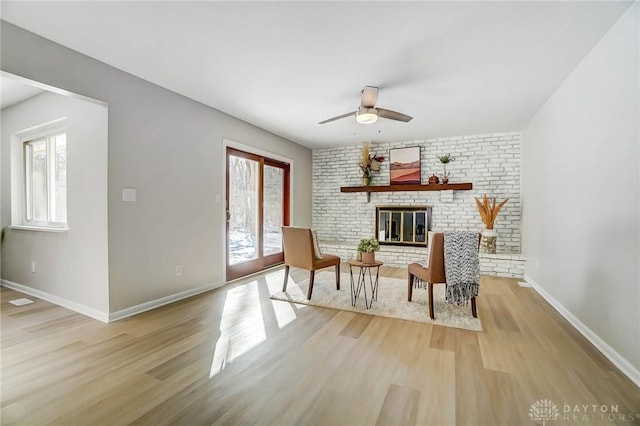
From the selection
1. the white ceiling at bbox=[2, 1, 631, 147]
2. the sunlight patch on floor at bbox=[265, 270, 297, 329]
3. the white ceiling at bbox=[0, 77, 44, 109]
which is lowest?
the sunlight patch on floor at bbox=[265, 270, 297, 329]

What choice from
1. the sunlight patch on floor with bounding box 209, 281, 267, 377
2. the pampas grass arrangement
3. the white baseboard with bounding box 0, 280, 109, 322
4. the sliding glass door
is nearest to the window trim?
the white baseboard with bounding box 0, 280, 109, 322

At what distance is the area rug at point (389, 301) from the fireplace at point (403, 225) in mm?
1623

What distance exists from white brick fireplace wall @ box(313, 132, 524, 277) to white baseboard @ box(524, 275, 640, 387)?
1694mm

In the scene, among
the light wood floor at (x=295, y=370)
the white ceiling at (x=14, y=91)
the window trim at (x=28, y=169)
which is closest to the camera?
the light wood floor at (x=295, y=370)

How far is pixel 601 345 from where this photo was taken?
7.14 feet

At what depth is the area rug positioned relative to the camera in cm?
284

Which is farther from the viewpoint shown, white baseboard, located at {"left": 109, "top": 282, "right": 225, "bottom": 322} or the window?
the window

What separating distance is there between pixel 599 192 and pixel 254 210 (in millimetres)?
4196

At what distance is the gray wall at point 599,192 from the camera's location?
1859mm

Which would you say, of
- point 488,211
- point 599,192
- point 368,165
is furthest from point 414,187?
point 599,192

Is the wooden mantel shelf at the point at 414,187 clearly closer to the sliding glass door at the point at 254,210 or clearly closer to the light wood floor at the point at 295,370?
the sliding glass door at the point at 254,210

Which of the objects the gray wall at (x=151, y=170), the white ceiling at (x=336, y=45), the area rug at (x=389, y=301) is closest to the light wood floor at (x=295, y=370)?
the area rug at (x=389, y=301)

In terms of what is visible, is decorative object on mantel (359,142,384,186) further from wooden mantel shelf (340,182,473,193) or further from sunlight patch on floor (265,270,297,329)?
sunlight patch on floor (265,270,297,329)

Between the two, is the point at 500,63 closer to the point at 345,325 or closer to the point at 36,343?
the point at 345,325
